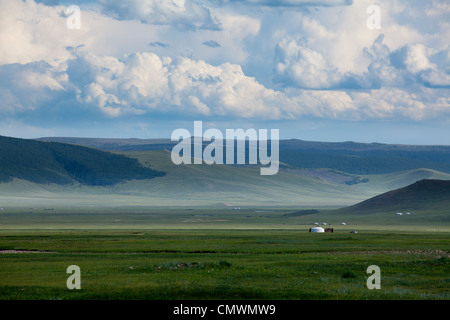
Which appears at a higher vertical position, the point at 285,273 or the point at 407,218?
the point at 285,273

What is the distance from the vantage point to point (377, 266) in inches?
1612

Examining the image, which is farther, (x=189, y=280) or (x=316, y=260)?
(x=316, y=260)

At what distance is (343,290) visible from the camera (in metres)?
29.7
